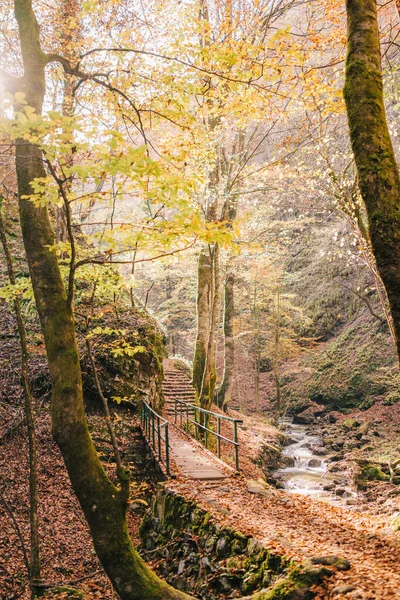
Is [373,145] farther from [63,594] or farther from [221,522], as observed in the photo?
[63,594]

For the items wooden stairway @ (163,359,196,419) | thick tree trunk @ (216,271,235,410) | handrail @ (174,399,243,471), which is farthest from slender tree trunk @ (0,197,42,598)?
thick tree trunk @ (216,271,235,410)

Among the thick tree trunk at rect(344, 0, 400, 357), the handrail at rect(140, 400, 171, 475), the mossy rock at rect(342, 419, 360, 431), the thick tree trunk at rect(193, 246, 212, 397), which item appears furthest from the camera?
the mossy rock at rect(342, 419, 360, 431)

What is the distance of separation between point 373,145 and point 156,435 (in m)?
8.72

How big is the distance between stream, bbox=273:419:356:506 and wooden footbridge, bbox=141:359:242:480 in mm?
2098

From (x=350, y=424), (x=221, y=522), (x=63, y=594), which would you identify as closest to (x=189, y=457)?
(x=221, y=522)

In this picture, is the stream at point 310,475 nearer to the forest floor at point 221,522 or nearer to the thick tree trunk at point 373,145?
the forest floor at point 221,522

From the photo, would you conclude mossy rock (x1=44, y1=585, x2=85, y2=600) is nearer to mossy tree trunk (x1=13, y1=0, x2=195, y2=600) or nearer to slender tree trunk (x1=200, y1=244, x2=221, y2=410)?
mossy tree trunk (x1=13, y1=0, x2=195, y2=600)

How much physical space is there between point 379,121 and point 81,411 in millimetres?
3684

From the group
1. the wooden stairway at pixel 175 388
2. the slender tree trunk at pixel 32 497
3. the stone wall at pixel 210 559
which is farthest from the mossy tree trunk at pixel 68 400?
the wooden stairway at pixel 175 388

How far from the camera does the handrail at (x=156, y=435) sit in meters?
7.91

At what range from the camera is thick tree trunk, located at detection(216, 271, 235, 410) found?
16906 millimetres

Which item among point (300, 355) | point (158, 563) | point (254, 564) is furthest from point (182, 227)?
point (300, 355)

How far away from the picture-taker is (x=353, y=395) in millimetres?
19641

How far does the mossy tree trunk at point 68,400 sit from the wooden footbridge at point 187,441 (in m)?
4.02
